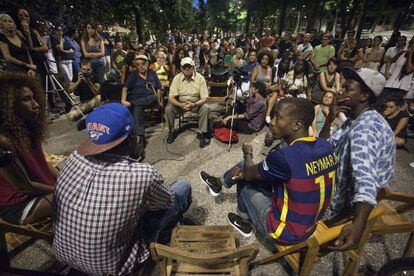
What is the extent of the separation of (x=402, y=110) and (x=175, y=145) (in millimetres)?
4589

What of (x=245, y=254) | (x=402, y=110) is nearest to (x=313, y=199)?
(x=245, y=254)

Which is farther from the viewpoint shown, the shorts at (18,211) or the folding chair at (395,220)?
the shorts at (18,211)

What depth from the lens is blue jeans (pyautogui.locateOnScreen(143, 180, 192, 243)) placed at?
7.04ft

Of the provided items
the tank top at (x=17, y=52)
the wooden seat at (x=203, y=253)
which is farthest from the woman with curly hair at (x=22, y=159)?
the tank top at (x=17, y=52)

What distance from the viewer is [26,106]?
2363mm

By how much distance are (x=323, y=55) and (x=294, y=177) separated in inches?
270

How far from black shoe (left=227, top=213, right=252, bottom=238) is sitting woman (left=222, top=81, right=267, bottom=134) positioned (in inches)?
107

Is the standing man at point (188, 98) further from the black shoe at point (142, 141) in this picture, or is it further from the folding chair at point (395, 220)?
the folding chair at point (395, 220)

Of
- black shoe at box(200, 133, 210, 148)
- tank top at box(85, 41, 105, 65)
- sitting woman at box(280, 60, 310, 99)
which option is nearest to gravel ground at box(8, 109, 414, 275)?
black shoe at box(200, 133, 210, 148)

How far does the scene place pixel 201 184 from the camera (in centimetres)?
377

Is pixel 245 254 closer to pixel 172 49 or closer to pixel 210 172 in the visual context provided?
pixel 210 172

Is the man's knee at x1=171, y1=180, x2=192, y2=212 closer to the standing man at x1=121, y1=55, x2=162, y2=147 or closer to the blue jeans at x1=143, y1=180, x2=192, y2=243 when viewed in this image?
the blue jeans at x1=143, y1=180, x2=192, y2=243

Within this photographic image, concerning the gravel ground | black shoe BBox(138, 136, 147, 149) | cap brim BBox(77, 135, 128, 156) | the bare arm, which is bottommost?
the gravel ground

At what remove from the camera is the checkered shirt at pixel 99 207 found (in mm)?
1535
